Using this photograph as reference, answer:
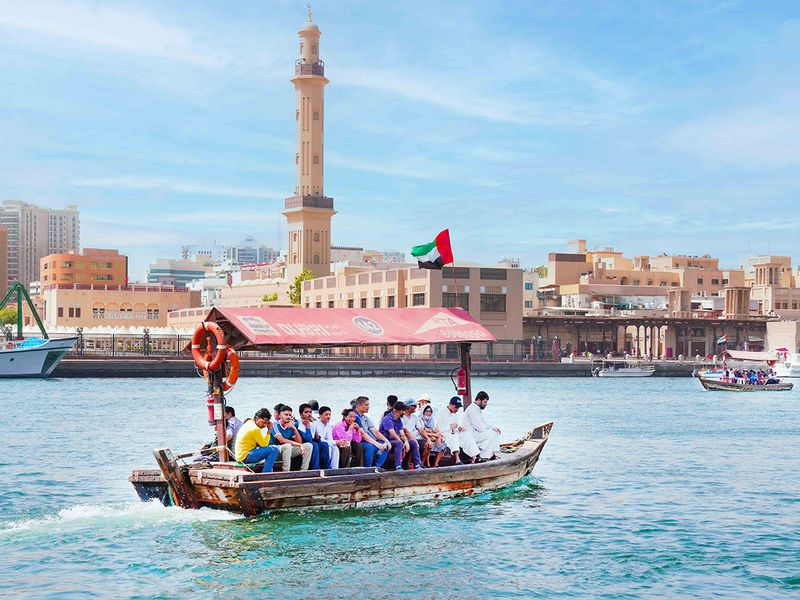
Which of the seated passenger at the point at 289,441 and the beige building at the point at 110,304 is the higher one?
the beige building at the point at 110,304

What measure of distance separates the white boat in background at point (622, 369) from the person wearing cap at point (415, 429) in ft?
275

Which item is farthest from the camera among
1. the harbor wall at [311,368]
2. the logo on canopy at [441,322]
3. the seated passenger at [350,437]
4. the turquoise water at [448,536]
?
the harbor wall at [311,368]

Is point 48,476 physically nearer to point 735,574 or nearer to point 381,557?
point 381,557

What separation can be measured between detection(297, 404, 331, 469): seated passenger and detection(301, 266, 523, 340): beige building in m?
76.1

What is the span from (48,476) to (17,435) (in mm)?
12391

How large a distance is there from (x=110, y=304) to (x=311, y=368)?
63246 millimetres

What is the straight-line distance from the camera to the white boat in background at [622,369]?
347 feet

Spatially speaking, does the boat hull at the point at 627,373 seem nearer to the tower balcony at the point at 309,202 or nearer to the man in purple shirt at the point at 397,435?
the tower balcony at the point at 309,202

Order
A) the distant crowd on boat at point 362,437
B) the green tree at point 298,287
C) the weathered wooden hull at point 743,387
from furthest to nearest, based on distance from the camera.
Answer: the green tree at point 298,287
the weathered wooden hull at point 743,387
the distant crowd on boat at point 362,437

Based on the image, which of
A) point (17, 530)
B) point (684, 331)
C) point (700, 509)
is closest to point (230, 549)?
point (17, 530)

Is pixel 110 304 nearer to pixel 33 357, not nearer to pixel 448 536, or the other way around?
pixel 33 357

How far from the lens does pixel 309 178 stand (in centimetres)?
13312

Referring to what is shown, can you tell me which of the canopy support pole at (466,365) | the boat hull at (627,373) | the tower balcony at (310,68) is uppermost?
the tower balcony at (310,68)

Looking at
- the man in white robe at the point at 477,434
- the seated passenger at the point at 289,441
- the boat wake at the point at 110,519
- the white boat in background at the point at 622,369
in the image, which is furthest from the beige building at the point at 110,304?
the seated passenger at the point at 289,441
